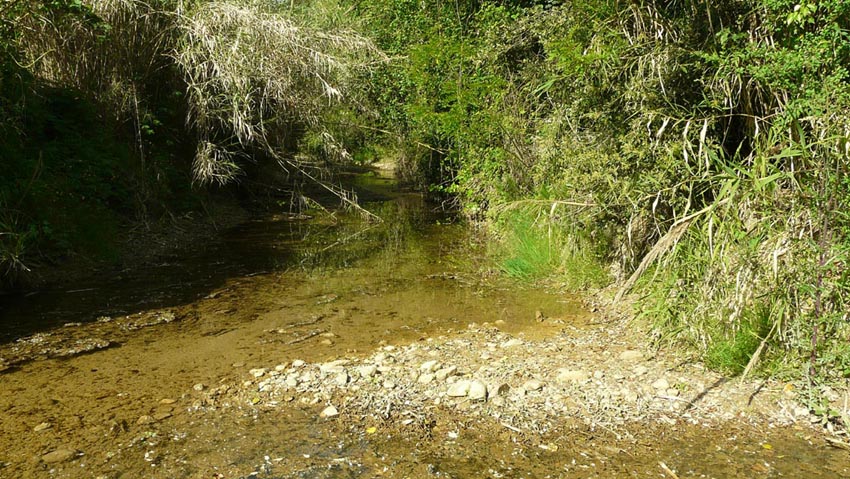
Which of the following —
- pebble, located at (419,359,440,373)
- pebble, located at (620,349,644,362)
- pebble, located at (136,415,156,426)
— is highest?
pebble, located at (419,359,440,373)

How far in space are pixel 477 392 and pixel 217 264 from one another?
584cm

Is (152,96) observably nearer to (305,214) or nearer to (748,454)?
(305,214)

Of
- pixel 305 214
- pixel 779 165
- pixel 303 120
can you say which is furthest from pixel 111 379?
pixel 305 214

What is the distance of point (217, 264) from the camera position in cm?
897

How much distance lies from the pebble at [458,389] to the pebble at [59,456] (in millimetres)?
2357

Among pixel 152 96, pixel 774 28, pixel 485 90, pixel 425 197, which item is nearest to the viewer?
pixel 774 28

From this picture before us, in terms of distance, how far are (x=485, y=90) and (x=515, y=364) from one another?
18.4ft

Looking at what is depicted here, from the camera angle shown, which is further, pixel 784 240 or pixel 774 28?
pixel 774 28

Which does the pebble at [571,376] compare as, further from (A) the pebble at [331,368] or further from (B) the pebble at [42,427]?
(B) the pebble at [42,427]

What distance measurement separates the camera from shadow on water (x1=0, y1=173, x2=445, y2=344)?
21.4 feet

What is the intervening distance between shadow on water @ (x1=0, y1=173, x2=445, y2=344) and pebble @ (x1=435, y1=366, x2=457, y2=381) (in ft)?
12.2

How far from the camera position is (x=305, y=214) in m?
14.5

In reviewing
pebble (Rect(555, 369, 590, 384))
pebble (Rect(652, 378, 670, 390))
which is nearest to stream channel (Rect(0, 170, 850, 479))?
pebble (Rect(652, 378, 670, 390))

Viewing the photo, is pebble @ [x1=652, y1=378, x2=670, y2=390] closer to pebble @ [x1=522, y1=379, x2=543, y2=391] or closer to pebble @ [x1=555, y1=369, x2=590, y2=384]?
pebble @ [x1=555, y1=369, x2=590, y2=384]
